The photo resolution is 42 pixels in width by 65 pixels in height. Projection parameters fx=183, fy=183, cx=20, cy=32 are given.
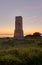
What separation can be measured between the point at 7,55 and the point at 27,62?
89 cm

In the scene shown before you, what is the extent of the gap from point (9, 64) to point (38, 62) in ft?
4.00

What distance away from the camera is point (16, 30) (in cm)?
1988

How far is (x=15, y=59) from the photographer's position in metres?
Answer: 7.26

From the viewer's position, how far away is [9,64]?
7.04 m

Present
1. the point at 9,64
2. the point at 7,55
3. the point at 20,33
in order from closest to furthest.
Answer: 1. the point at 9,64
2. the point at 7,55
3. the point at 20,33

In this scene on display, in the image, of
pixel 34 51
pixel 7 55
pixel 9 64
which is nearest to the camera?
pixel 9 64

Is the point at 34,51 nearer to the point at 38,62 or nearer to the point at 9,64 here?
the point at 38,62

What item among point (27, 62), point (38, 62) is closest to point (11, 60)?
point (27, 62)

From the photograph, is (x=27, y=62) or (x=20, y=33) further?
(x=20, y=33)

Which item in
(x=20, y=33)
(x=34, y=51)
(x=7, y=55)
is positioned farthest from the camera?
(x=20, y=33)

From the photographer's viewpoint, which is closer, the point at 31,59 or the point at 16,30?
the point at 31,59

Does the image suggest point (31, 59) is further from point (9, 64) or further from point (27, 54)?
point (9, 64)

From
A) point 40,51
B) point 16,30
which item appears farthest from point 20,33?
point 40,51

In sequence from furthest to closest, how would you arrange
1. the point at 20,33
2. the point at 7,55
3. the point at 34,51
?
the point at 20,33 < the point at 34,51 < the point at 7,55
